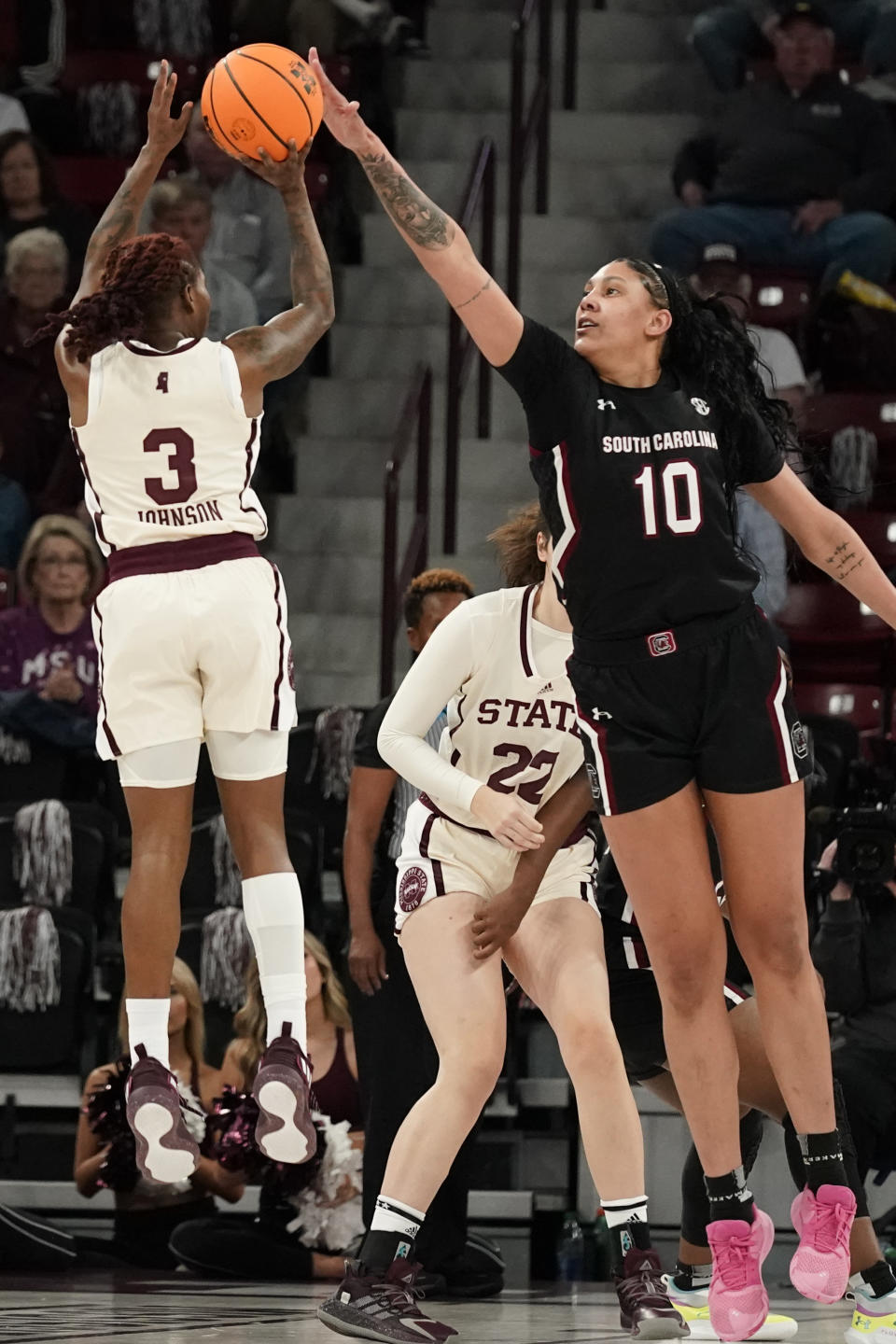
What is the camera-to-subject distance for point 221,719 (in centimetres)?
507

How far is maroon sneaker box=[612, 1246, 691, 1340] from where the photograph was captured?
459 cm

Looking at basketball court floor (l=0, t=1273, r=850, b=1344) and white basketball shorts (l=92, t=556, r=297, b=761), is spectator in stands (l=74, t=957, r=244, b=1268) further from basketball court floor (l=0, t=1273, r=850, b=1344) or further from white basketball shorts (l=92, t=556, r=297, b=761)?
white basketball shorts (l=92, t=556, r=297, b=761)

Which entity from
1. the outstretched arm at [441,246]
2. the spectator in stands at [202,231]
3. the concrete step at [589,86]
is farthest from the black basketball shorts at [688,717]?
the concrete step at [589,86]

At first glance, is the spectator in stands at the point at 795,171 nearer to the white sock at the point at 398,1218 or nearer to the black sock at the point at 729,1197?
the white sock at the point at 398,1218

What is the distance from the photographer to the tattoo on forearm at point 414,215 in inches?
169

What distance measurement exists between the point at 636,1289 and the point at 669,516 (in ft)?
5.82

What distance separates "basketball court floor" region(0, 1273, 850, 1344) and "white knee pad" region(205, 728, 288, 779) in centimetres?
129

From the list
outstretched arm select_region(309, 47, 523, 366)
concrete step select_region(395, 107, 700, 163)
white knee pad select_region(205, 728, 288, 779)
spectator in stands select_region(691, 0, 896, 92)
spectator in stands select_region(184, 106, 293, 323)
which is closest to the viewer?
outstretched arm select_region(309, 47, 523, 366)

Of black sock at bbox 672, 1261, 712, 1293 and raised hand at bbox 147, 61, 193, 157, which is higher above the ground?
raised hand at bbox 147, 61, 193, 157

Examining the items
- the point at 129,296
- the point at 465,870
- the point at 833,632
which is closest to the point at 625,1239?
the point at 465,870

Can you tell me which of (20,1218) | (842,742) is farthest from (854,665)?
(20,1218)

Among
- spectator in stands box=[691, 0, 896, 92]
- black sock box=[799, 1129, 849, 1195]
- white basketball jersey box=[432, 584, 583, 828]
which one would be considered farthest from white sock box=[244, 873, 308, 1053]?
spectator in stands box=[691, 0, 896, 92]

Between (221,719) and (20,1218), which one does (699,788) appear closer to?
(221,719)

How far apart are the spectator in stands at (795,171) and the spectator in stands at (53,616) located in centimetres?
385
